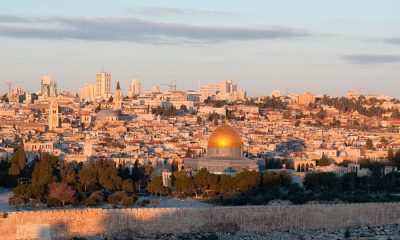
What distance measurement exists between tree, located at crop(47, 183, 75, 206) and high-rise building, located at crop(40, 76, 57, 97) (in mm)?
113637

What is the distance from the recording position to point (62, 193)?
4797 centimetres

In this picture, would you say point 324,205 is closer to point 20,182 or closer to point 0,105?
point 20,182

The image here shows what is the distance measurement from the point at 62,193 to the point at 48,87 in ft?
401

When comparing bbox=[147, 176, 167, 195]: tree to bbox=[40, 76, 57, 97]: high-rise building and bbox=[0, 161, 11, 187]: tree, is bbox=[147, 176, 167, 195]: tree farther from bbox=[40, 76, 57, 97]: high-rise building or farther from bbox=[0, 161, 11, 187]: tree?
bbox=[40, 76, 57, 97]: high-rise building

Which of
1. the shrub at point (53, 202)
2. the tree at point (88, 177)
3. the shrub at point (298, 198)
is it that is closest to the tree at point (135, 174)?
the tree at point (88, 177)

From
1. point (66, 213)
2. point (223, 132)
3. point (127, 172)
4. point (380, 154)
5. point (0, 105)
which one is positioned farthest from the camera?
point (0, 105)

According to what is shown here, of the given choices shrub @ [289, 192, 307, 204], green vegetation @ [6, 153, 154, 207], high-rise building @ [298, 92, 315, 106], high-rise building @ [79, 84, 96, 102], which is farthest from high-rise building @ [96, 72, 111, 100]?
shrub @ [289, 192, 307, 204]

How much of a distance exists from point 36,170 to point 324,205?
14.3m

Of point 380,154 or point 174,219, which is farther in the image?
point 380,154

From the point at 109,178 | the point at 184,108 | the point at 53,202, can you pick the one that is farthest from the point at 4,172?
the point at 184,108

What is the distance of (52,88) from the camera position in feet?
563

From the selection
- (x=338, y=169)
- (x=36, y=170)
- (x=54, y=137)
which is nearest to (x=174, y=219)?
(x=36, y=170)

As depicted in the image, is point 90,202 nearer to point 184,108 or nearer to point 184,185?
point 184,185

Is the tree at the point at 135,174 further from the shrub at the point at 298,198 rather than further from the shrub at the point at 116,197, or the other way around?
the shrub at the point at 298,198
